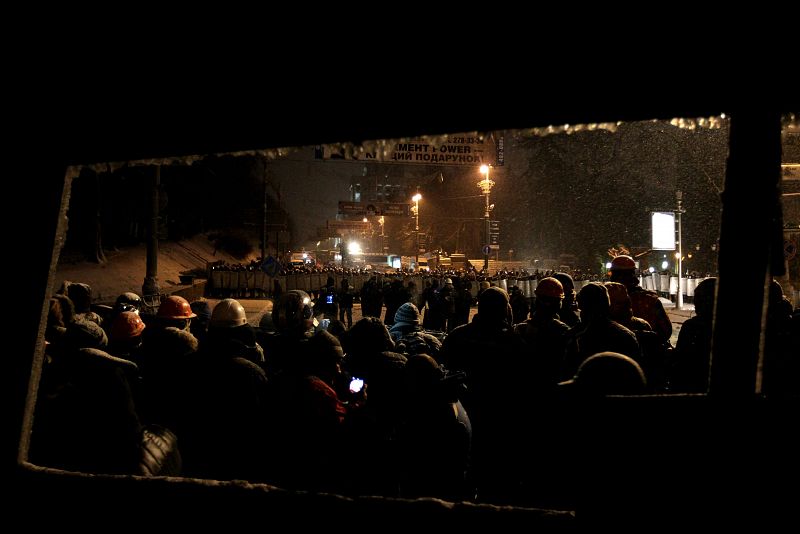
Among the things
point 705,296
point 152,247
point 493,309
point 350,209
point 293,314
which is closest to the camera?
point 493,309

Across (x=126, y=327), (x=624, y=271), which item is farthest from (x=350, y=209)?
(x=126, y=327)

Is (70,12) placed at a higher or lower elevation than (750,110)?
higher

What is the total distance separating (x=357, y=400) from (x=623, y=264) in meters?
3.77

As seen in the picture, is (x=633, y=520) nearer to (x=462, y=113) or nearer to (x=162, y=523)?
(x=462, y=113)

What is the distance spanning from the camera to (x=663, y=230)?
28.5 metres

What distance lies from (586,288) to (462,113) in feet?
8.95

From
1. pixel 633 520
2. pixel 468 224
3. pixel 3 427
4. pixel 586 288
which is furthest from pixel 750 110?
pixel 468 224

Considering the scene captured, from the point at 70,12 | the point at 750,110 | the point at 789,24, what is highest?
the point at 70,12

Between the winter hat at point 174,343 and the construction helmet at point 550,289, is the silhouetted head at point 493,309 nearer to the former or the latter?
the construction helmet at point 550,289

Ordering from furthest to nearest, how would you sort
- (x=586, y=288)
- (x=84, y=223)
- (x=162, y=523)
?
(x=84, y=223) < (x=586, y=288) < (x=162, y=523)

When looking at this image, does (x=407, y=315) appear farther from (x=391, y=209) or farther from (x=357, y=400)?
(x=391, y=209)

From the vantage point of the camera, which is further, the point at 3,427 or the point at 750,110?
the point at 3,427

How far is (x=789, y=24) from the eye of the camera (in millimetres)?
1422

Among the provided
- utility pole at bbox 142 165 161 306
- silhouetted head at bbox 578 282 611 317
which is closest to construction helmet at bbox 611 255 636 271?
silhouetted head at bbox 578 282 611 317
